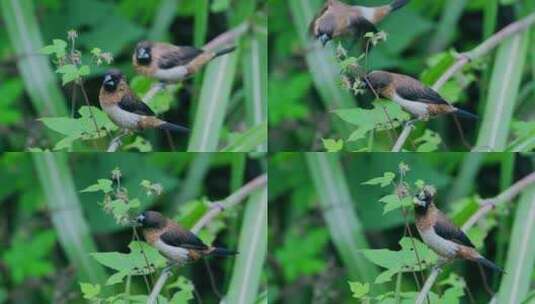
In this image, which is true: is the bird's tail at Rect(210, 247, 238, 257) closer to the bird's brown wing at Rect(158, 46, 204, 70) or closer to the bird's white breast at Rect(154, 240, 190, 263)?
the bird's white breast at Rect(154, 240, 190, 263)

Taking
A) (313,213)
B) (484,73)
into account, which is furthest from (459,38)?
(313,213)

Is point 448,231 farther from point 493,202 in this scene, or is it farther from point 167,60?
point 167,60

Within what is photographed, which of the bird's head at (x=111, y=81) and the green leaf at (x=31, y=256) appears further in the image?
the green leaf at (x=31, y=256)

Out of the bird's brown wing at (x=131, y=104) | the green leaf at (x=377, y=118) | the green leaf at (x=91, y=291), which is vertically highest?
the bird's brown wing at (x=131, y=104)

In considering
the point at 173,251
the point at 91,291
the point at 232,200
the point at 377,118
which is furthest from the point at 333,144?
the point at 91,291

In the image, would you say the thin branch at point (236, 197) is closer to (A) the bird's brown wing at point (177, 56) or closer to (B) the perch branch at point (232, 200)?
(B) the perch branch at point (232, 200)

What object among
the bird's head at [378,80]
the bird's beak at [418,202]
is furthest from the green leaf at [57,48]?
the bird's beak at [418,202]

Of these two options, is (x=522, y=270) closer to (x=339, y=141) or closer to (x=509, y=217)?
(x=509, y=217)

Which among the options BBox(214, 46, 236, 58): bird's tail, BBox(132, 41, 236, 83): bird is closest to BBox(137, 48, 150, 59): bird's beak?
BBox(132, 41, 236, 83): bird
